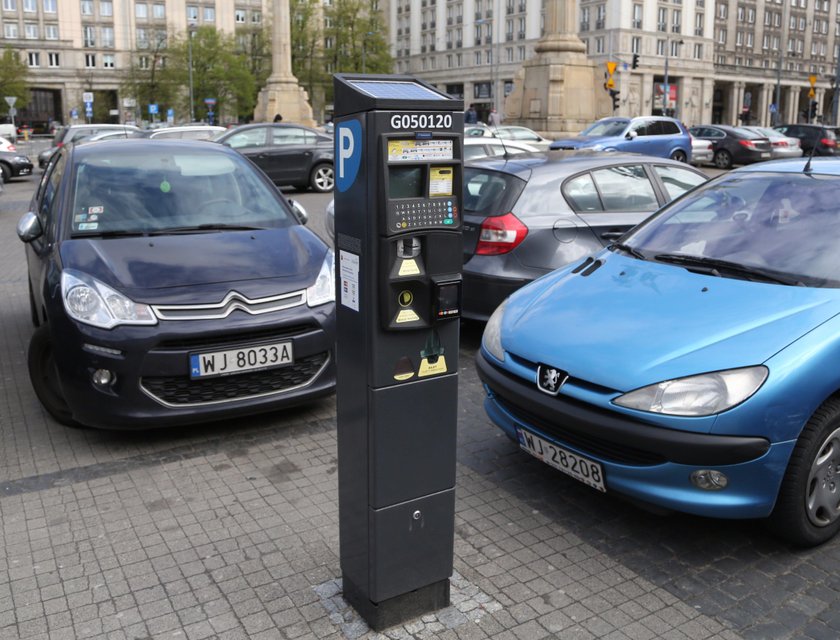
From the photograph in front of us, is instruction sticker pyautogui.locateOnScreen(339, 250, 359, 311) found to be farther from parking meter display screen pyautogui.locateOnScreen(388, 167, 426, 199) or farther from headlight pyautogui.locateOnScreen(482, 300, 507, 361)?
headlight pyautogui.locateOnScreen(482, 300, 507, 361)

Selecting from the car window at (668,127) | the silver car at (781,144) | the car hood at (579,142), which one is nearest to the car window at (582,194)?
the car hood at (579,142)

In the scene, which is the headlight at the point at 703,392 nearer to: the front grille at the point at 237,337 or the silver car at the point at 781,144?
the front grille at the point at 237,337

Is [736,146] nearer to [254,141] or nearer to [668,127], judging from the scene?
[668,127]

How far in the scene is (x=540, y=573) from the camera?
11.6 feet

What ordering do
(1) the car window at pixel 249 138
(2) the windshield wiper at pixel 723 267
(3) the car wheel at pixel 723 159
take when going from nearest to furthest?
(2) the windshield wiper at pixel 723 267 → (1) the car window at pixel 249 138 → (3) the car wheel at pixel 723 159

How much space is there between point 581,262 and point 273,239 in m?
1.98

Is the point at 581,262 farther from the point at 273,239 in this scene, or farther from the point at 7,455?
the point at 7,455

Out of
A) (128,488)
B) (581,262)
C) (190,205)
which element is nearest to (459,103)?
(581,262)

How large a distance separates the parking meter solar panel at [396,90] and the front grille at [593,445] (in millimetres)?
1556

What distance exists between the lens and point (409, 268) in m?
2.84

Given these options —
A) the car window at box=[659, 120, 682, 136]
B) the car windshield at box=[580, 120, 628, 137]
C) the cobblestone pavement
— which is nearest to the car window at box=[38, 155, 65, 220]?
the cobblestone pavement

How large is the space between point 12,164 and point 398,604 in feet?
84.2

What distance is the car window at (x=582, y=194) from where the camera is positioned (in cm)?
674

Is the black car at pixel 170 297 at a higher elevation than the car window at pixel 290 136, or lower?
lower
